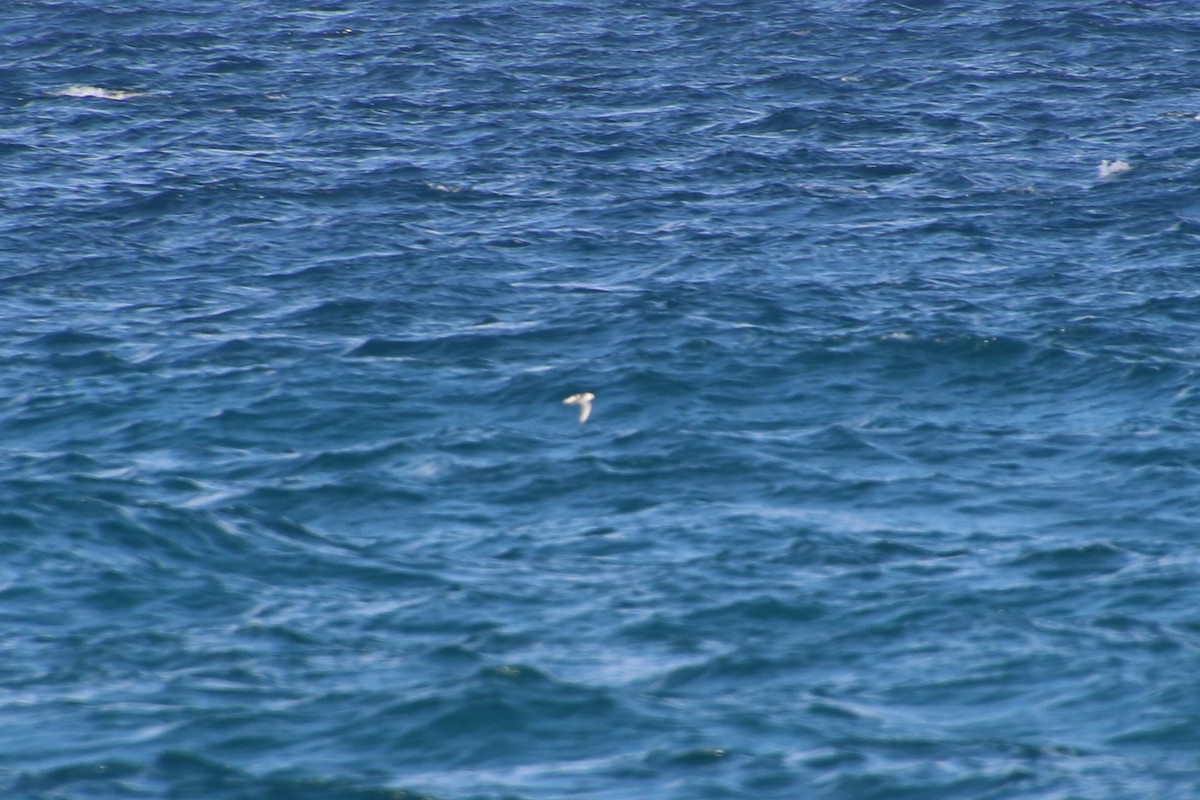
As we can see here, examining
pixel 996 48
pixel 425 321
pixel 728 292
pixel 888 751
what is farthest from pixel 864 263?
pixel 996 48

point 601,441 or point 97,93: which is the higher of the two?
point 97,93

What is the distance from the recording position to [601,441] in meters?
29.6

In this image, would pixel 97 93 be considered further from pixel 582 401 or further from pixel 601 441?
pixel 601 441

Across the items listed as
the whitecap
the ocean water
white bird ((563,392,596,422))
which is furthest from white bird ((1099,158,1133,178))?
the whitecap

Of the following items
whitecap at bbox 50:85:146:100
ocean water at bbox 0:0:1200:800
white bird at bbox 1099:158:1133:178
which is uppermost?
whitecap at bbox 50:85:146:100

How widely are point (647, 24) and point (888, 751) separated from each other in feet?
154

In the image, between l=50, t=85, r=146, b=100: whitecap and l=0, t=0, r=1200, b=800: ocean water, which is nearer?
l=0, t=0, r=1200, b=800: ocean water

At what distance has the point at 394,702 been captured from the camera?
2172cm

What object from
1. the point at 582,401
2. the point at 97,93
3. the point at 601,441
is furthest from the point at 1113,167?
the point at 97,93

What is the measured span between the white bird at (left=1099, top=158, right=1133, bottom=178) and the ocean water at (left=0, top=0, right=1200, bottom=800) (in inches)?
21.6

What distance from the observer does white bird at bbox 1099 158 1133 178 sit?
45125mm

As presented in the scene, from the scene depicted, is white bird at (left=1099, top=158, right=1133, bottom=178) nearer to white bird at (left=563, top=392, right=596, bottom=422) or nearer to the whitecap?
white bird at (left=563, top=392, right=596, bottom=422)

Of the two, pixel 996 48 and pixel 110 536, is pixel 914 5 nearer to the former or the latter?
pixel 996 48

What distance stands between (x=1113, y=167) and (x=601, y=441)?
70.1 ft
